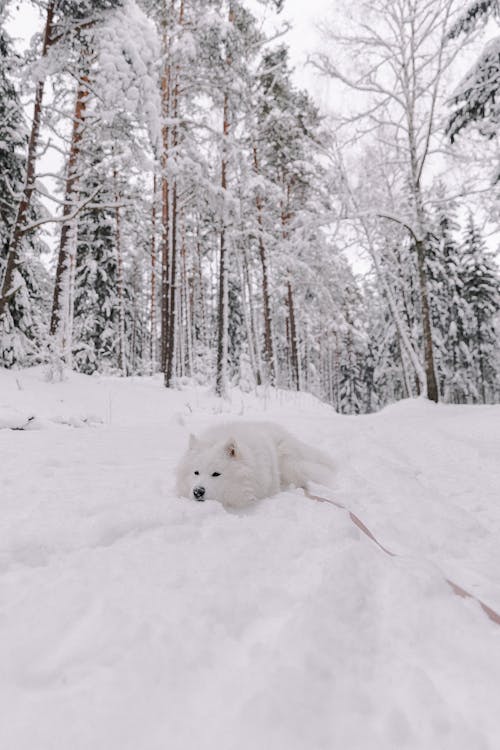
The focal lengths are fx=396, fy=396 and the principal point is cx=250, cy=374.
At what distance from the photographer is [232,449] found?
272 cm

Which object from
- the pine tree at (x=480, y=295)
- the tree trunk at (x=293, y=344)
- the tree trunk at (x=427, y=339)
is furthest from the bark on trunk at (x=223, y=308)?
the pine tree at (x=480, y=295)


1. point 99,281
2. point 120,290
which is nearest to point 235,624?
point 120,290

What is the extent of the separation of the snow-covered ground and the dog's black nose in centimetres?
13

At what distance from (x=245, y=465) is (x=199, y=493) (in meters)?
0.36

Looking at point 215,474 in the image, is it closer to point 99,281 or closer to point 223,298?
point 223,298

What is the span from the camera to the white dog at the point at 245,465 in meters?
2.58

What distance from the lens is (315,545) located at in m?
1.87

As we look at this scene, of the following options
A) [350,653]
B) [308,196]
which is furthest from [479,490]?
[308,196]

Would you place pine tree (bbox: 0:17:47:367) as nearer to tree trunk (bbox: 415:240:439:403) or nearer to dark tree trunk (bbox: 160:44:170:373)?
dark tree trunk (bbox: 160:44:170:373)

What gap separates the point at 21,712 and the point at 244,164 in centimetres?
1391

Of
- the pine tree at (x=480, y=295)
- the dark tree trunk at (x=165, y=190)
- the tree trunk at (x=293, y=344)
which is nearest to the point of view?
the dark tree trunk at (x=165, y=190)

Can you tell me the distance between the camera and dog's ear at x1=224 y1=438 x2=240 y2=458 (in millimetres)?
2707

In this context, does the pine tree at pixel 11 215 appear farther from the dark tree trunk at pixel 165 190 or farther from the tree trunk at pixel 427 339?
the tree trunk at pixel 427 339

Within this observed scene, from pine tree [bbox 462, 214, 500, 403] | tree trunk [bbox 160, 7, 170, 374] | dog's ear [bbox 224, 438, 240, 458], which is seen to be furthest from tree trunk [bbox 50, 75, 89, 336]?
pine tree [bbox 462, 214, 500, 403]
